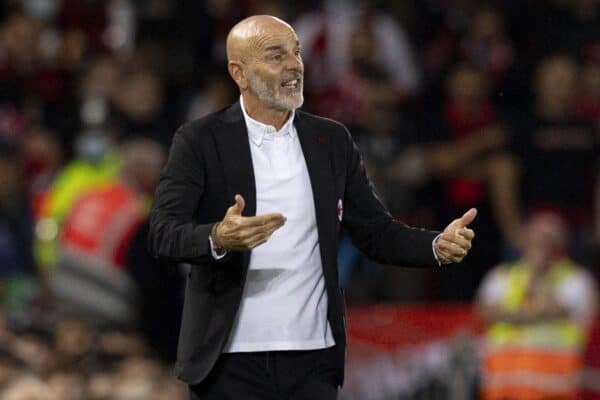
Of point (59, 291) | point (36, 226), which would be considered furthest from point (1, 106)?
point (59, 291)

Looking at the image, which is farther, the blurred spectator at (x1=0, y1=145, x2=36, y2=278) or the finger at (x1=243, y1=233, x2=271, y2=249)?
the blurred spectator at (x1=0, y1=145, x2=36, y2=278)

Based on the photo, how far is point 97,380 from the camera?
8664 millimetres

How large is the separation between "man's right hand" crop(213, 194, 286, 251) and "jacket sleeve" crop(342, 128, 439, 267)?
2.01 feet

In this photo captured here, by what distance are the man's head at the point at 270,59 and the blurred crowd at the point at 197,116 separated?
153 inches

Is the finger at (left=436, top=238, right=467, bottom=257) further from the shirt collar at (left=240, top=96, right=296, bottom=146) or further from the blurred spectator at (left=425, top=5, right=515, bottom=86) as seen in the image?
the blurred spectator at (left=425, top=5, right=515, bottom=86)

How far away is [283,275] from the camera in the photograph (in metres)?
4.68

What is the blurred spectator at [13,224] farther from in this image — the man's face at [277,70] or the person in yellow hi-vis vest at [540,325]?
the man's face at [277,70]

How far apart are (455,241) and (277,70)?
73cm

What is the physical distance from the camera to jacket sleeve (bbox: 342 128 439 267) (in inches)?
187

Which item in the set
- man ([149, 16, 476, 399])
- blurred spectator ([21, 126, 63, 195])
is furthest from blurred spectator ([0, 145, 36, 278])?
man ([149, 16, 476, 399])

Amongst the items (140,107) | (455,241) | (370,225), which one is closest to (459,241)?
(455,241)

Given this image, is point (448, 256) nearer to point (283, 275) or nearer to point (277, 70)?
point (283, 275)


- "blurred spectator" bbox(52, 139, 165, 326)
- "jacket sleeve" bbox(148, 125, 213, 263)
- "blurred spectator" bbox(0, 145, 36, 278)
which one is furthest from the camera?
"blurred spectator" bbox(0, 145, 36, 278)

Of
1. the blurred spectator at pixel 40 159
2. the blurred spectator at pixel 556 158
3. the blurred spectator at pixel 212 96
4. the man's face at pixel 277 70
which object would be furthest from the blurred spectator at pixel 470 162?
the man's face at pixel 277 70
